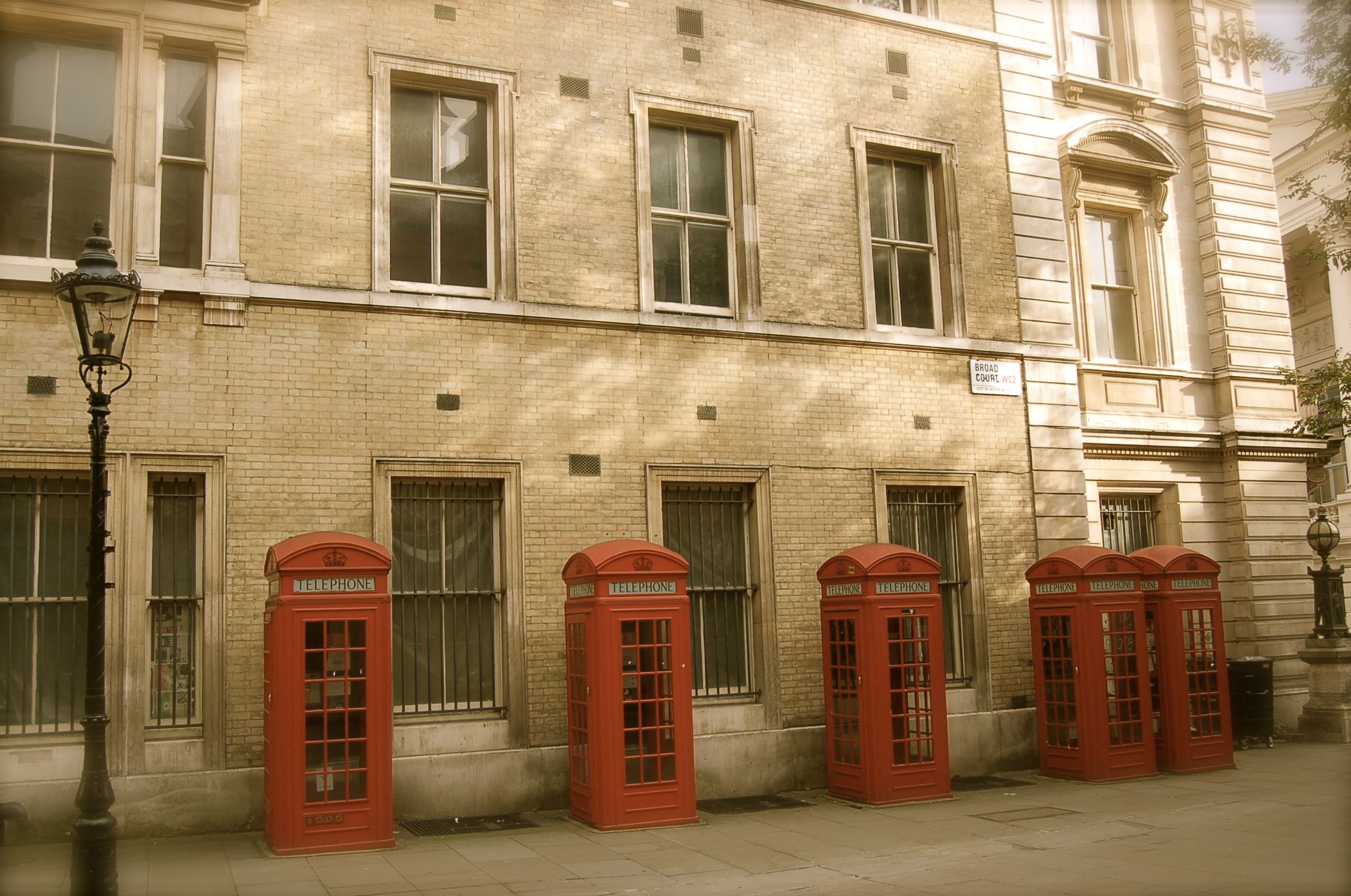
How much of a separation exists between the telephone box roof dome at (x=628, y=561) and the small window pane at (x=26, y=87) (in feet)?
20.9

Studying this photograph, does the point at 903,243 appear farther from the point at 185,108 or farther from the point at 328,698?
the point at 328,698

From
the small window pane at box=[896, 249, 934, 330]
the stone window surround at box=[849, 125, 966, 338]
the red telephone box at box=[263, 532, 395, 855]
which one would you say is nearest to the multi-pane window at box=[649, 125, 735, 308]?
the stone window surround at box=[849, 125, 966, 338]

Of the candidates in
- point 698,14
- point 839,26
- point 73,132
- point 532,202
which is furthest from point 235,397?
point 839,26

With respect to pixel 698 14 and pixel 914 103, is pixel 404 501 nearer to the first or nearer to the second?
pixel 698 14

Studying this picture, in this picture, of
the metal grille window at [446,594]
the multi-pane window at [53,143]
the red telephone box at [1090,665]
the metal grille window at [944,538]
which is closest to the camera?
the multi-pane window at [53,143]

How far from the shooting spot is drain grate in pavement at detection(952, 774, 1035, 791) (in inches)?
484

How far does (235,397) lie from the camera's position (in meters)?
10.4

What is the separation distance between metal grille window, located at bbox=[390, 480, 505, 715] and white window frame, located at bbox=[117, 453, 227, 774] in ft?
5.27

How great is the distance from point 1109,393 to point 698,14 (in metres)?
7.84

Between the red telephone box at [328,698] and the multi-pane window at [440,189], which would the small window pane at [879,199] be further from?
the red telephone box at [328,698]

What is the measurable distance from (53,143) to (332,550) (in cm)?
490

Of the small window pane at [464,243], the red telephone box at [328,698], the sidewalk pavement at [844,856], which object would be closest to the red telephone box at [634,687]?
the sidewalk pavement at [844,856]

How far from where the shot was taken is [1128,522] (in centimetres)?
1625

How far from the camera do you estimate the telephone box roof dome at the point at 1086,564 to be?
491 inches
